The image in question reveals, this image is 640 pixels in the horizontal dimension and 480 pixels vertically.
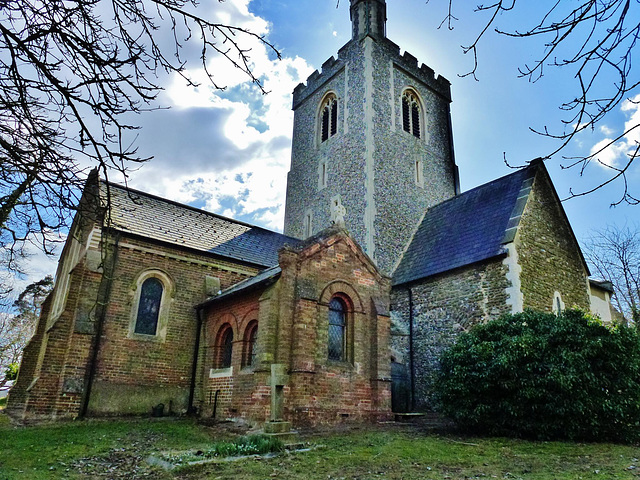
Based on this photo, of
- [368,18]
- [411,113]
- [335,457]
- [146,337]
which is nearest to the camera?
[335,457]

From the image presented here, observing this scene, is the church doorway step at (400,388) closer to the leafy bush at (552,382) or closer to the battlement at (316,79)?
the leafy bush at (552,382)

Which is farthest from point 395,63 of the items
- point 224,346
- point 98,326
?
point 98,326

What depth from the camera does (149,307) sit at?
15.2 metres

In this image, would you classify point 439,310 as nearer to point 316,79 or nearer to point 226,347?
point 226,347

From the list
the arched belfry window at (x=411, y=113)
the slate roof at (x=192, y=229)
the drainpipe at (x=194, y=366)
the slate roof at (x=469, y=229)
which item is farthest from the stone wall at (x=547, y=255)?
the drainpipe at (x=194, y=366)

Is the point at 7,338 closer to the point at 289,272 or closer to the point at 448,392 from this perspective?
the point at 289,272

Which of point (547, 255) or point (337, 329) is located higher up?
point (547, 255)

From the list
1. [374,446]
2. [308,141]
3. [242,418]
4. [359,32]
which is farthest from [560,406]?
[359,32]

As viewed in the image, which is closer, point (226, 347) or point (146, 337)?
point (226, 347)

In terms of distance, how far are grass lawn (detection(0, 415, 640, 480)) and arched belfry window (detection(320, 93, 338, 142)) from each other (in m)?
18.5

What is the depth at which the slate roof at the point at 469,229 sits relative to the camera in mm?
15756

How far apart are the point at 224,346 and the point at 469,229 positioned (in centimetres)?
1067

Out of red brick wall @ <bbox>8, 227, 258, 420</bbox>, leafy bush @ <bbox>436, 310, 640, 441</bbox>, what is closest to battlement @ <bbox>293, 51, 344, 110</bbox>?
red brick wall @ <bbox>8, 227, 258, 420</bbox>

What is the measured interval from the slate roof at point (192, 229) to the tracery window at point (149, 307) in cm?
168
